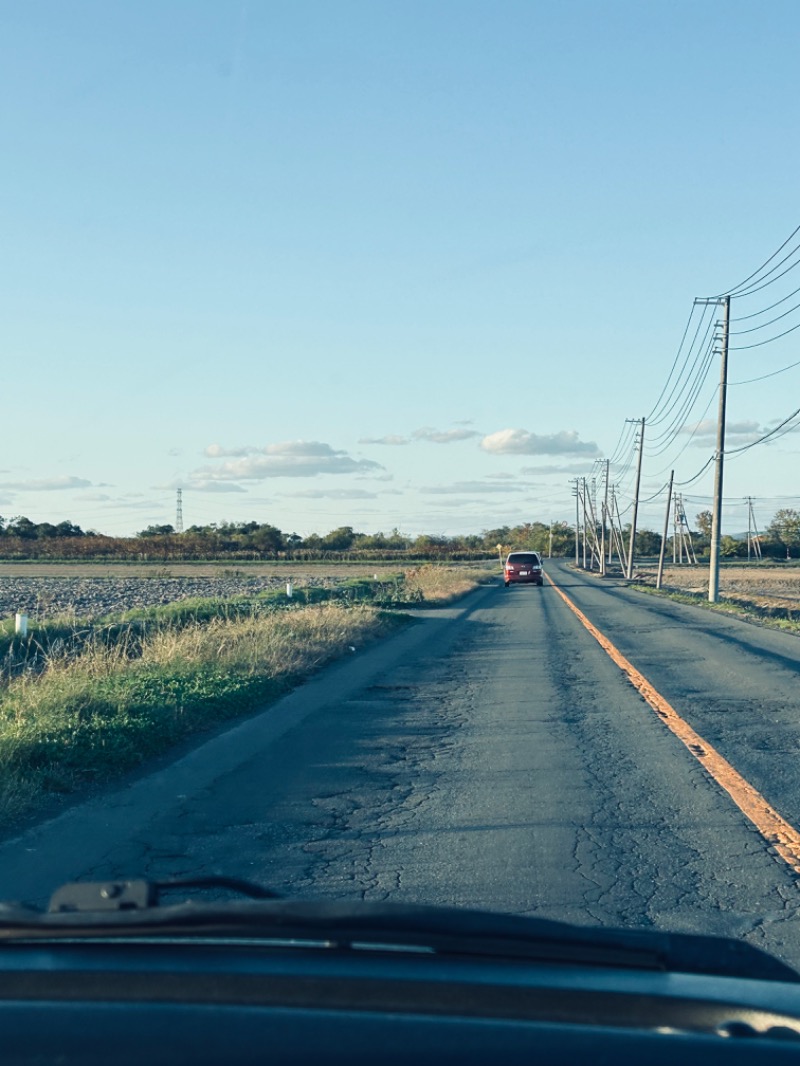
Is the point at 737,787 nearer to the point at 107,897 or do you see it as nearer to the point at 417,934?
the point at 417,934

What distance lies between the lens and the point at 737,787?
7785mm

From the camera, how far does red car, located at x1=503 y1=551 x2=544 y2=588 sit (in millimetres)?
54194

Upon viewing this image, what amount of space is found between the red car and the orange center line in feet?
133

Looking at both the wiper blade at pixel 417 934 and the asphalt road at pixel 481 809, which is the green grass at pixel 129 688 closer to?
the asphalt road at pixel 481 809

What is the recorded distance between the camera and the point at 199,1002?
232 centimetres

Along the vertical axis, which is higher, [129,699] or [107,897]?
[107,897]

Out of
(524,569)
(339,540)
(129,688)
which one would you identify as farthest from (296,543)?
(129,688)

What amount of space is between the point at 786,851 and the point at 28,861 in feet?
14.4

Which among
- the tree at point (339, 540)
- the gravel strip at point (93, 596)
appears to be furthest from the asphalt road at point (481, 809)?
the tree at point (339, 540)

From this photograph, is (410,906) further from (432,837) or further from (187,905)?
(432,837)

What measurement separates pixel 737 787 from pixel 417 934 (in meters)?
5.84

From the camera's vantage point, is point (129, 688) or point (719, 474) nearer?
point (129, 688)

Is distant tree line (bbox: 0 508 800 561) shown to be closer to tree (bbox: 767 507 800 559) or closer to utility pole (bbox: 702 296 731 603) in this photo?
tree (bbox: 767 507 800 559)

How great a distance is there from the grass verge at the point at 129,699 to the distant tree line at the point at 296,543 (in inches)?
3412
